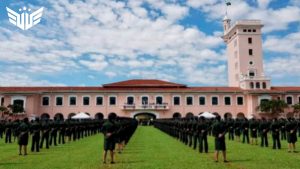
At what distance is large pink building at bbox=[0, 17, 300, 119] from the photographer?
180 ft

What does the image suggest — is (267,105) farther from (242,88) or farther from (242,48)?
(242,48)

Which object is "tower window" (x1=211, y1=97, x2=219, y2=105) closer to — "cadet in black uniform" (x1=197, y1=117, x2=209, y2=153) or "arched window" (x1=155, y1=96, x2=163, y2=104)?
"arched window" (x1=155, y1=96, x2=163, y2=104)

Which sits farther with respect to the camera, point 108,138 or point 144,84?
point 144,84

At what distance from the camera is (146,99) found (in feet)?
183

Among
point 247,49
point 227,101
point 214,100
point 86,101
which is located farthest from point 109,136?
point 247,49

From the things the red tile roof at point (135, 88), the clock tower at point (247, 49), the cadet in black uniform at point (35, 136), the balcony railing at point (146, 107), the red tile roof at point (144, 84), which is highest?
the clock tower at point (247, 49)

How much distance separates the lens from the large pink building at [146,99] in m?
54.8

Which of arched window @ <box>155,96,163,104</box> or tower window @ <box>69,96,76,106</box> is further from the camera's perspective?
arched window @ <box>155,96,163,104</box>

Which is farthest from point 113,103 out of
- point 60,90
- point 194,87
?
point 194,87

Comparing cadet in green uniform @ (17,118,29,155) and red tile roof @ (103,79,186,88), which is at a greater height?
red tile roof @ (103,79,186,88)

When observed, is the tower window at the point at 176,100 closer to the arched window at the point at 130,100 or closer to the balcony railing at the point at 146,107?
the balcony railing at the point at 146,107

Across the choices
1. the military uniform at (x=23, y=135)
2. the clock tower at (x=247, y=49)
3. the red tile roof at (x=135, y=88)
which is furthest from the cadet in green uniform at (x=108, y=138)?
the clock tower at (x=247, y=49)

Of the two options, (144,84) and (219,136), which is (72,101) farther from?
(219,136)

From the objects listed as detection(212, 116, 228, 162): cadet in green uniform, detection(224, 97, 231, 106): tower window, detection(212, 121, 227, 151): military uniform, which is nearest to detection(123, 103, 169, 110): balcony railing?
detection(224, 97, 231, 106): tower window
